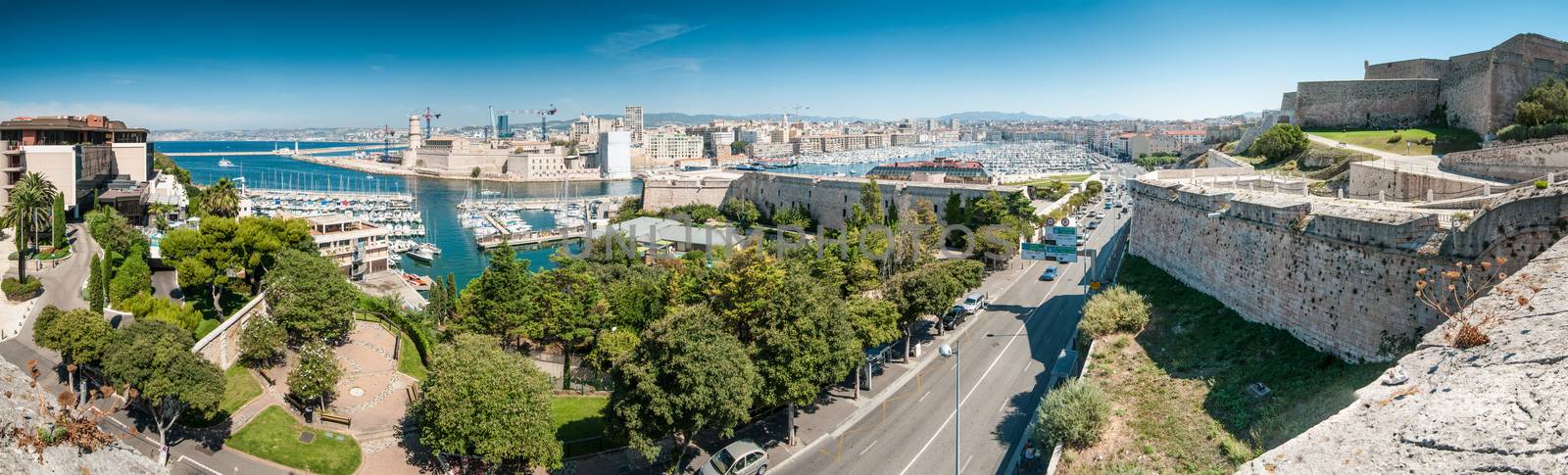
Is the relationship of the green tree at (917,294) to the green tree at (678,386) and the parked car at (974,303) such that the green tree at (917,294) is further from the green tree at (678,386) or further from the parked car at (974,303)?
the green tree at (678,386)

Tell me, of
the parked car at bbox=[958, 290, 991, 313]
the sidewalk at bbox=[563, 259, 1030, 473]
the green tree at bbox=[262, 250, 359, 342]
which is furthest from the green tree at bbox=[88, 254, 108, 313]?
the parked car at bbox=[958, 290, 991, 313]

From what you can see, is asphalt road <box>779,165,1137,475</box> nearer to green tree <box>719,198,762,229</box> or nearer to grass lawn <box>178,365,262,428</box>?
grass lawn <box>178,365,262,428</box>

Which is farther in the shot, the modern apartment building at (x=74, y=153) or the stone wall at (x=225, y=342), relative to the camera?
the modern apartment building at (x=74, y=153)

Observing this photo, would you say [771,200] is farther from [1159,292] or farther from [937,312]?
[1159,292]

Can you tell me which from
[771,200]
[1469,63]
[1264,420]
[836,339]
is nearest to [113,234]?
[836,339]

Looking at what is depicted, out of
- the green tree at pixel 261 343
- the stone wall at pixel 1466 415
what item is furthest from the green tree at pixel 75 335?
the stone wall at pixel 1466 415
